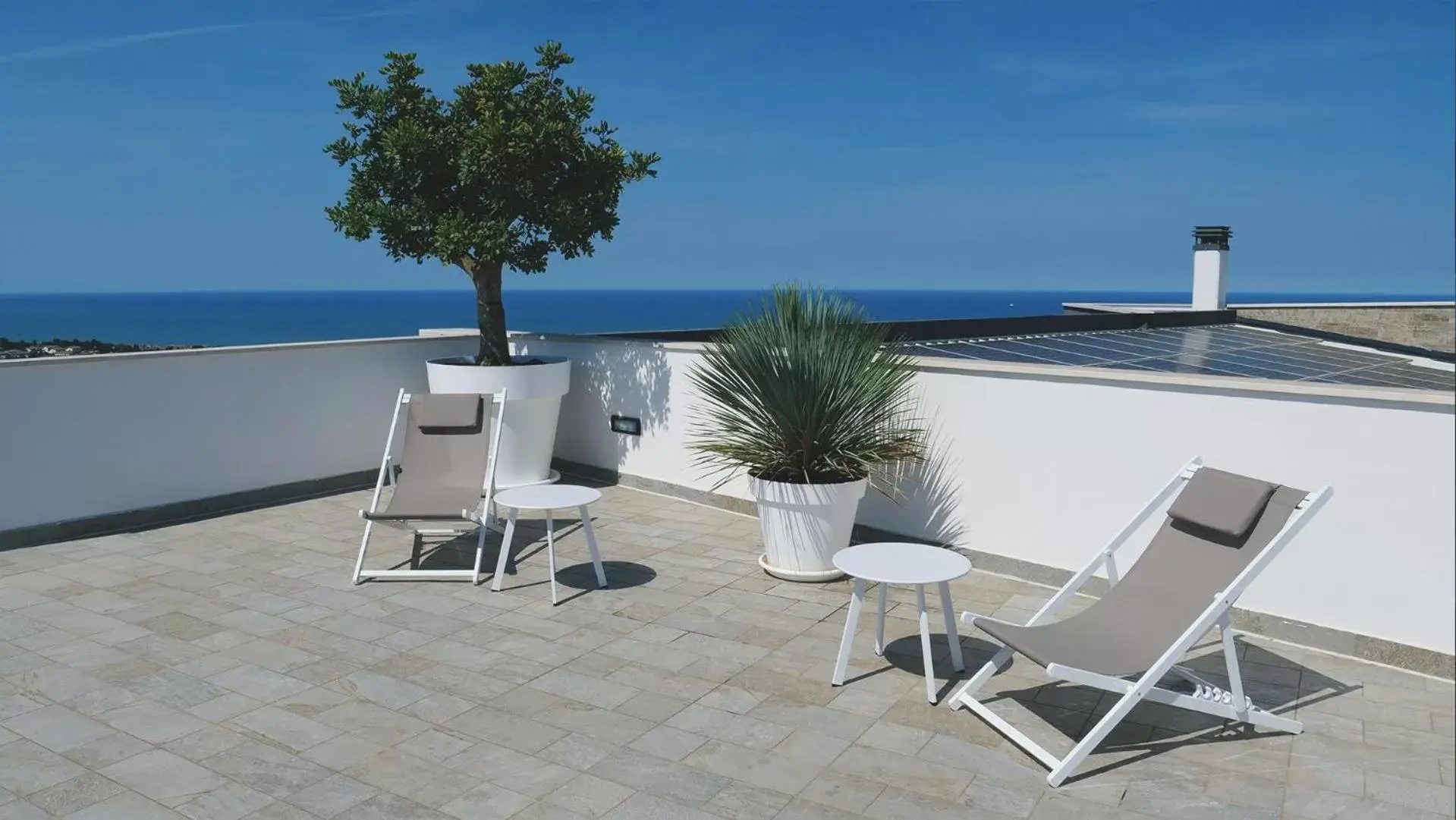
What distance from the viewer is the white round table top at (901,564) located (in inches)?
150

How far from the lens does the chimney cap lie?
14742 millimetres

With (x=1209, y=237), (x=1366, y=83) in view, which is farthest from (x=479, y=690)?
(x=1209, y=237)

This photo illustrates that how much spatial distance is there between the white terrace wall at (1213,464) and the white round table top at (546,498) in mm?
1871

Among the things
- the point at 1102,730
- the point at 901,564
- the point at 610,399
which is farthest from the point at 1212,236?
the point at 1102,730

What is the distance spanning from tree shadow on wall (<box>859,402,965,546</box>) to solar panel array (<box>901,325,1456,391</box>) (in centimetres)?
86

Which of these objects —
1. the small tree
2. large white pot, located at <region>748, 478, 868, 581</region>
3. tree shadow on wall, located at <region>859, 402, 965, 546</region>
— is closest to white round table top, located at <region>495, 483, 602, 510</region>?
large white pot, located at <region>748, 478, 868, 581</region>

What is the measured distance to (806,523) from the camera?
5.29 meters

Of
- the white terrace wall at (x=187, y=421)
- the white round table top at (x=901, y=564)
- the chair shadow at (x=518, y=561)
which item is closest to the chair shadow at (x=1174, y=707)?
the white round table top at (x=901, y=564)

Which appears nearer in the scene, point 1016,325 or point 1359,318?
point 1016,325

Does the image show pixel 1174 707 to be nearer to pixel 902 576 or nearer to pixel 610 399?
pixel 902 576

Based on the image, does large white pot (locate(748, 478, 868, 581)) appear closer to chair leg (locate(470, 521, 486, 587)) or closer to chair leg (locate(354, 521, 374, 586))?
chair leg (locate(470, 521, 486, 587))

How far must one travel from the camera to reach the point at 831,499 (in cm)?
527

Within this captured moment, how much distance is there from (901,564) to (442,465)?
3099mm

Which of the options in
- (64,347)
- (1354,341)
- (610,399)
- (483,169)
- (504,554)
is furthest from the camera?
(1354,341)
